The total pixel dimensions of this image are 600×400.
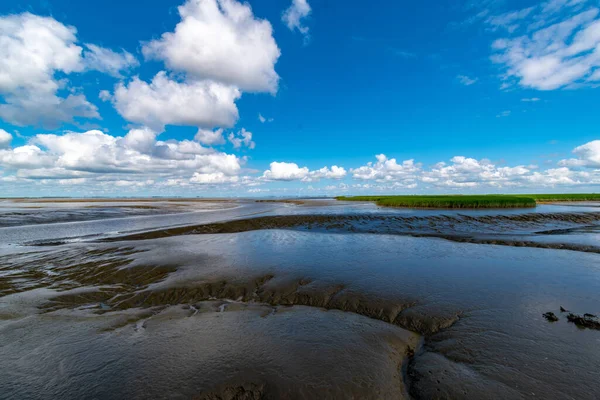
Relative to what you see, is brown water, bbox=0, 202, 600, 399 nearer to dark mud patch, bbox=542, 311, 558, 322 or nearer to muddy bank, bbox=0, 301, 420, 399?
muddy bank, bbox=0, 301, 420, 399

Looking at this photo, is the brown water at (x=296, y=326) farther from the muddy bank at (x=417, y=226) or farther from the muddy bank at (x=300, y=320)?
the muddy bank at (x=417, y=226)

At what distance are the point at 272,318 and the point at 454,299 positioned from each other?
6.20 m

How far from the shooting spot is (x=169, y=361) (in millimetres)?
5613

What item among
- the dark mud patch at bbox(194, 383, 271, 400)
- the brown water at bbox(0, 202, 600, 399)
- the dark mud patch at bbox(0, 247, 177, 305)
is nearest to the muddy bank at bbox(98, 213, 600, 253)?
the dark mud patch at bbox(0, 247, 177, 305)

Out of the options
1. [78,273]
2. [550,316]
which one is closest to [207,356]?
[550,316]

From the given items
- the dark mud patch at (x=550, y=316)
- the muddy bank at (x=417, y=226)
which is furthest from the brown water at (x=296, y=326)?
the muddy bank at (x=417, y=226)

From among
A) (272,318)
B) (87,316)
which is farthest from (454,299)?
(87,316)

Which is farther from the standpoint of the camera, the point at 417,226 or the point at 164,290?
the point at 417,226

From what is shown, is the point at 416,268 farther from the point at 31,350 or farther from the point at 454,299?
the point at 31,350

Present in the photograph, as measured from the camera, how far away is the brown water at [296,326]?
16.3ft

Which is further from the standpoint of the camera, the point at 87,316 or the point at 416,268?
the point at 416,268

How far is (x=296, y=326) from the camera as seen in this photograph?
7.31m

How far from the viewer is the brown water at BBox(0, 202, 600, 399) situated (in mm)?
4953

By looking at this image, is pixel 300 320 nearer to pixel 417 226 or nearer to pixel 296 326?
pixel 296 326
